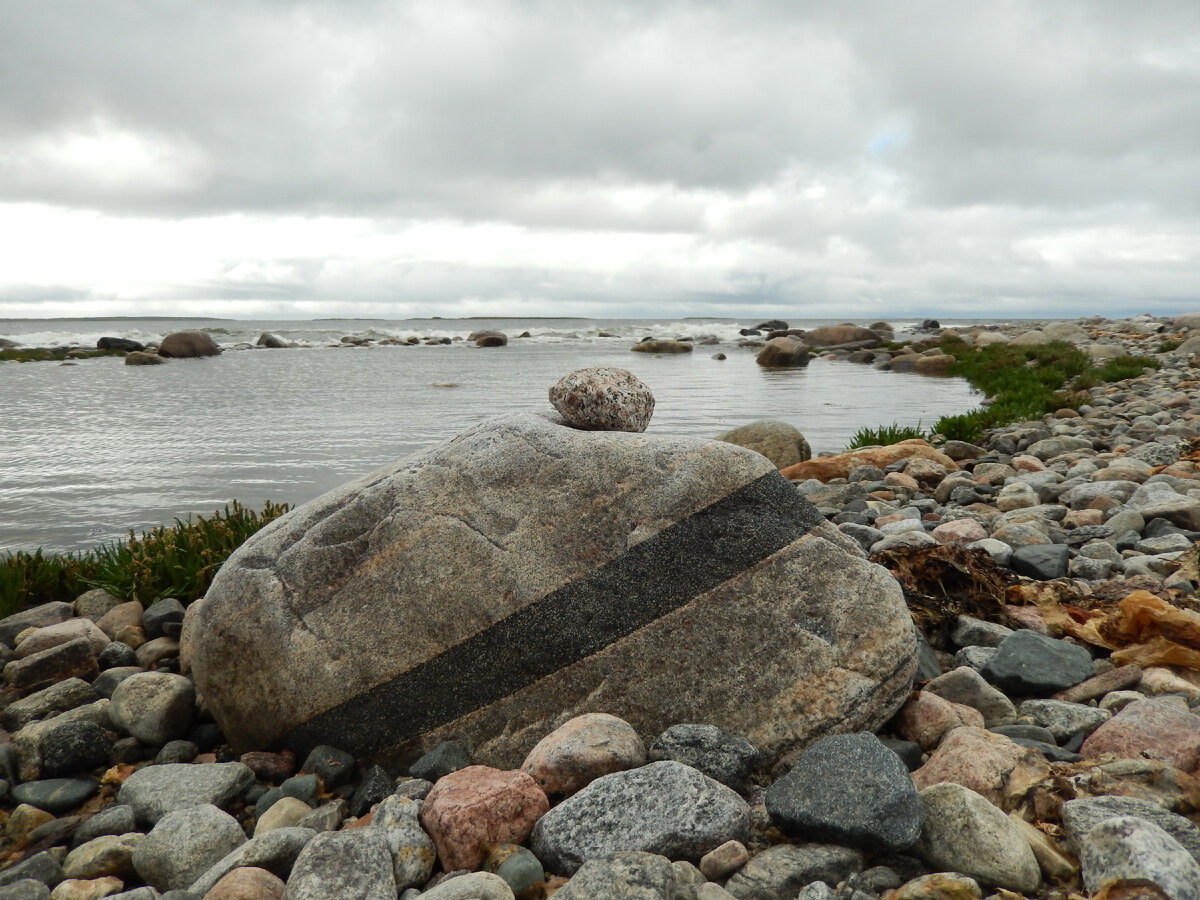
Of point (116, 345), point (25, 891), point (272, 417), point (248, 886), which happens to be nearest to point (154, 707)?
point (25, 891)

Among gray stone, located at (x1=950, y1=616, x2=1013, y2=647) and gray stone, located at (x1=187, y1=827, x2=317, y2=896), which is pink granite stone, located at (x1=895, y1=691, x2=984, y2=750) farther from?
gray stone, located at (x1=187, y1=827, x2=317, y2=896)

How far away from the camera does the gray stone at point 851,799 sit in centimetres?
273

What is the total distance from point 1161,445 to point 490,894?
9927 mm

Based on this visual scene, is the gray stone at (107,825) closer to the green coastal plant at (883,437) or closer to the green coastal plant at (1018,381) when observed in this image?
the green coastal plant at (883,437)

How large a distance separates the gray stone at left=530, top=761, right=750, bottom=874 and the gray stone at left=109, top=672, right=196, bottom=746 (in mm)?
2838

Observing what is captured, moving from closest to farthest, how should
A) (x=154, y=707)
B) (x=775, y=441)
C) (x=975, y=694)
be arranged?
(x=975, y=694)
(x=154, y=707)
(x=775, y=441)

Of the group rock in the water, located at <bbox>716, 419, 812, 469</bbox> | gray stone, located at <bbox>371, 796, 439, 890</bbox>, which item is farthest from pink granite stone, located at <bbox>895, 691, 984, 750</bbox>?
rock in the water, located at <bbox>716, 419, 812, 469</bbox>

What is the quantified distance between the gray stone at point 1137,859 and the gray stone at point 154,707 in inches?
181

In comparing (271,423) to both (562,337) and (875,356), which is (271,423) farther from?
(562,337)

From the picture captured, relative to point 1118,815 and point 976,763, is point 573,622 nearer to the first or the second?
point 976,763

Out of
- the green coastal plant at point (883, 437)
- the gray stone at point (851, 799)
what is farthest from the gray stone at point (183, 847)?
the green coastal plant at point (883, 437)

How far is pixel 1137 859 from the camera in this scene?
239 centimetres

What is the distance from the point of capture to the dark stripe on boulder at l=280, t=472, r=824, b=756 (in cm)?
404

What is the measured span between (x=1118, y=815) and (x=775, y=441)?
891 centimetres
